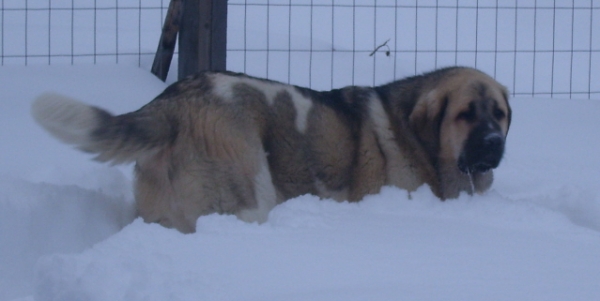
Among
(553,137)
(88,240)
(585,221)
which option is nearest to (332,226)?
(88,240)

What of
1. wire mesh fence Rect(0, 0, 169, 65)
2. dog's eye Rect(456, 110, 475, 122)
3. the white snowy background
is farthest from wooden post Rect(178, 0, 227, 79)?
dog's eye Rect(456, 110, 475, 122)

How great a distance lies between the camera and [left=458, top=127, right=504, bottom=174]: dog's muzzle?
3920 mm

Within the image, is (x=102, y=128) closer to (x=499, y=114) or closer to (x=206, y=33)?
(x=499, y=114)

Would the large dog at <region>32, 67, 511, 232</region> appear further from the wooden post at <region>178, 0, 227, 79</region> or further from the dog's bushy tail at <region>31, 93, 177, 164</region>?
the wooden post at <region>178, 0, 227, 79</region>

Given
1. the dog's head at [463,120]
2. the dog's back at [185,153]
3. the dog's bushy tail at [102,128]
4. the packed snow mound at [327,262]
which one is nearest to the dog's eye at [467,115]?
the dog's head at [463,120]

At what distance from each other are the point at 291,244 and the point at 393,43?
5458 mm

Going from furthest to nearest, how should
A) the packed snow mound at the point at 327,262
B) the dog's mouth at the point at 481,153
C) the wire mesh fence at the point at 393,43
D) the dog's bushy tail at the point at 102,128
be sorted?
the wire mesh fence at the point at 393,43 < the dog's mouth at the point at 481,153 < the dog's bushy tail at the point at 102,128 < the packed snow mound at the point at 327,262

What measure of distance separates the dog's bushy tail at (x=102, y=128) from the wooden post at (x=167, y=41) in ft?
8.52

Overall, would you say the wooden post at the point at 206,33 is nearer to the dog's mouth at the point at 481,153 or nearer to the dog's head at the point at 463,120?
the dog's head at the point at 463,120

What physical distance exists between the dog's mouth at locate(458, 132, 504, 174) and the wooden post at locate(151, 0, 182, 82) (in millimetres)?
2763

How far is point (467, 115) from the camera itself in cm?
412

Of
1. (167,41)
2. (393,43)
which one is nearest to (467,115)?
(167,41)

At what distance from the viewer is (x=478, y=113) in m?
4.09

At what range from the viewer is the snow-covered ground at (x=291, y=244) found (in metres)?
1.99
